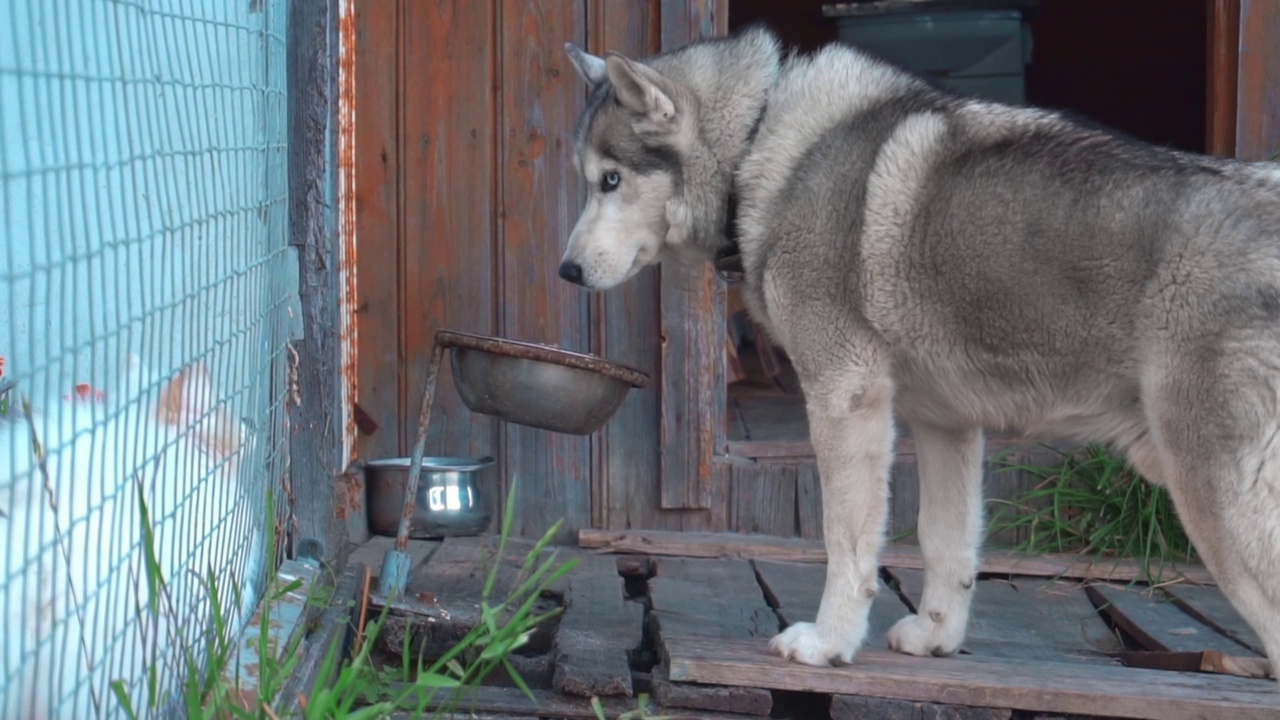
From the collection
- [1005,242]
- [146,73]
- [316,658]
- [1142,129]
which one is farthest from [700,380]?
[1142,129]

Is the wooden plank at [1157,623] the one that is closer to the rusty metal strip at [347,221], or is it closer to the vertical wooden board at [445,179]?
the vertical wooden board at [445,179]

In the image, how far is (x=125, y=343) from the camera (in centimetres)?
198

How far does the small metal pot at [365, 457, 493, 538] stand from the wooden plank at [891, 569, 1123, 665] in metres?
1.60

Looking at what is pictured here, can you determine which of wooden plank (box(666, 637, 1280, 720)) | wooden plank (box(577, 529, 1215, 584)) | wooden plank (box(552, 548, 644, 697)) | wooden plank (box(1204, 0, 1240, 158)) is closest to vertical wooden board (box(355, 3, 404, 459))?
wooden plank (box(577, 529, 1215, 584))

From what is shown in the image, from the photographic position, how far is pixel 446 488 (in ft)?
15.6

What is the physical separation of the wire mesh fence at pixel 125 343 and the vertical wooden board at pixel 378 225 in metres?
1.90

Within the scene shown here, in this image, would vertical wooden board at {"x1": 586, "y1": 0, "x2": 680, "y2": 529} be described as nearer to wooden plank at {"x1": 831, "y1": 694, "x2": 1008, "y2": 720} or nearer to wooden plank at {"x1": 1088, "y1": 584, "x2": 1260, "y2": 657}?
wooden plank at {"x1": 1088, "y1": 584, "x2": 1260, "y2": 657}

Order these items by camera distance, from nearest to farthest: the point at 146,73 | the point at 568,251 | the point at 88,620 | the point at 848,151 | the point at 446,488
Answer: the point at 88,620 < the point at 146,73 < the point at 848,151 < the point at 568,251 < the point at 446,488

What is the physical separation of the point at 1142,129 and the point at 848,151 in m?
6.84

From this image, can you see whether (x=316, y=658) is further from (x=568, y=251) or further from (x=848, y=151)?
(x=848, y=151)

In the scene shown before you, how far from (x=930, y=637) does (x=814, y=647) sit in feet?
1.47

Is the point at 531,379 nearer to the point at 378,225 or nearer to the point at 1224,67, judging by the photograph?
the point at 378,225

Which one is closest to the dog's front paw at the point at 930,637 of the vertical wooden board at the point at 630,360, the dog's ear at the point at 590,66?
the vertical wooden board at the point at 630,360

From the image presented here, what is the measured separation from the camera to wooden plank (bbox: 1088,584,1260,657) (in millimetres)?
3594
